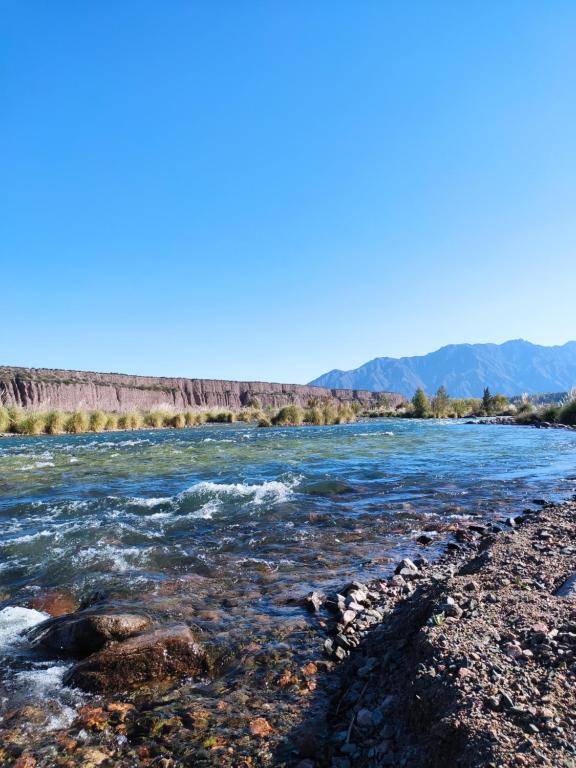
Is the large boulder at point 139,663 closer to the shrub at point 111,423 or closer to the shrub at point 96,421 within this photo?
the shrub at point 96,421

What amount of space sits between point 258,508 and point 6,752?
604 cm

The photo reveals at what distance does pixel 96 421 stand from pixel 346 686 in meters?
35.2

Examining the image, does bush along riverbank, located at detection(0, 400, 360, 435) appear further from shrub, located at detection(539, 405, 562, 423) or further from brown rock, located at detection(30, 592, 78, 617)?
brown rock, located at detection(30, 592, 78, 617)

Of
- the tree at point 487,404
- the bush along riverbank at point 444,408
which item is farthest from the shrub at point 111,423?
the tree at point 487,404

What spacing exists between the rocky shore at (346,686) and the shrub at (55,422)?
103ft

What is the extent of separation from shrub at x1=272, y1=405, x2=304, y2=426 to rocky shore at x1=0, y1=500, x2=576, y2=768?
37112 mm

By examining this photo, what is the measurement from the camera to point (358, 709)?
2.71 metres

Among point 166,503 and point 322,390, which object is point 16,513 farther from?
point 322,390

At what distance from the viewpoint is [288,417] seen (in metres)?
41.5

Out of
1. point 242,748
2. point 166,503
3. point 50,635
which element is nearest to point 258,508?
point 166,503

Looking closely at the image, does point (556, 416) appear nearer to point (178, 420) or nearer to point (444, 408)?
point (444, 408)

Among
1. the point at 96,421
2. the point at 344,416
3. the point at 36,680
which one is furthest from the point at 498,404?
the point at 36,680

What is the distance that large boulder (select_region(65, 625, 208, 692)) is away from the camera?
3242 millimetres

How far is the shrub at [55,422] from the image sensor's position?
32031 millimetres
